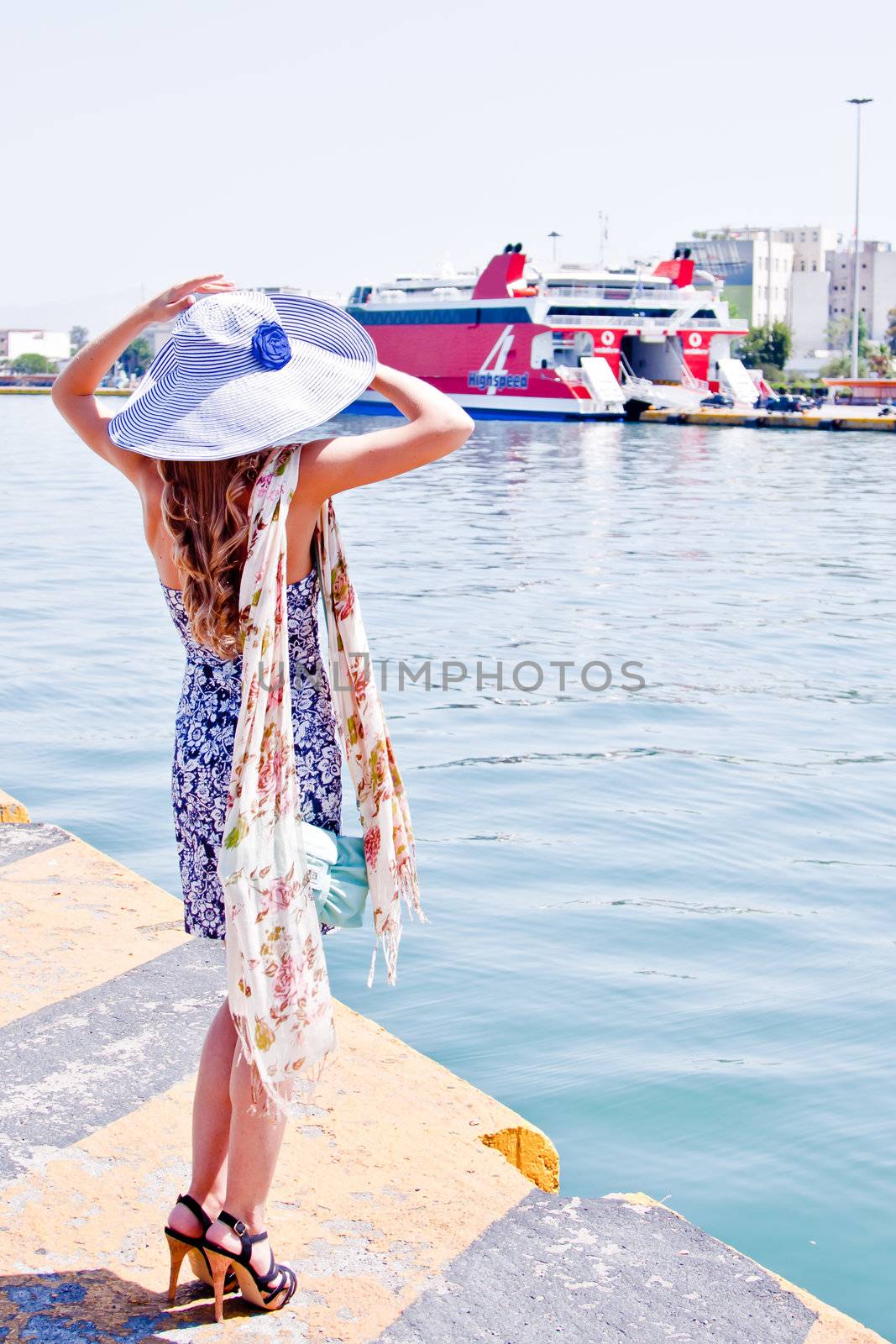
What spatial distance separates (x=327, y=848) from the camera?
2098mm

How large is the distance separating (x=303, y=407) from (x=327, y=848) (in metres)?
0.62

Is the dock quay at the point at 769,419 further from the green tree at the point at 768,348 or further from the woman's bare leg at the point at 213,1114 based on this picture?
the woman's bare leg at the point at 213,1114

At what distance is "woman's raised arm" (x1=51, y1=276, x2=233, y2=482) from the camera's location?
221 cm

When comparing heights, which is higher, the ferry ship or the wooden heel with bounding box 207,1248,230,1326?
the ferry ship

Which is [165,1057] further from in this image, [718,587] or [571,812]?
[718,587]

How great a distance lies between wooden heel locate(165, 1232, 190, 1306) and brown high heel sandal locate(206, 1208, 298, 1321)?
1.8 inches

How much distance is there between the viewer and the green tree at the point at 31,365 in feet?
488

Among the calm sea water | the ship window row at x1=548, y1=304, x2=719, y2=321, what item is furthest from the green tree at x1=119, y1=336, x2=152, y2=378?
the calm sea water

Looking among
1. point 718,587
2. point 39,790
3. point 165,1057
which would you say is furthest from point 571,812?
point 718,587

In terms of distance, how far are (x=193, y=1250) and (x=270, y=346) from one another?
50.2 inches

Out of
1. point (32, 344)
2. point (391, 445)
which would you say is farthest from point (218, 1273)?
point (32, 344)

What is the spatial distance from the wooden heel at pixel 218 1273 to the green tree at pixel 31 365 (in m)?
151

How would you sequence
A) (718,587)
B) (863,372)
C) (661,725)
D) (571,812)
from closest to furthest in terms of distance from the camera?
(571,812) → (661,725) → (718,587) → (863,372)

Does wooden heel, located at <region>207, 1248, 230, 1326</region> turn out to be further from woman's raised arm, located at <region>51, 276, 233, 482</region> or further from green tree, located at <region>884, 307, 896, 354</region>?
green tree, located at <region>884, 307, 896, 354</region>
